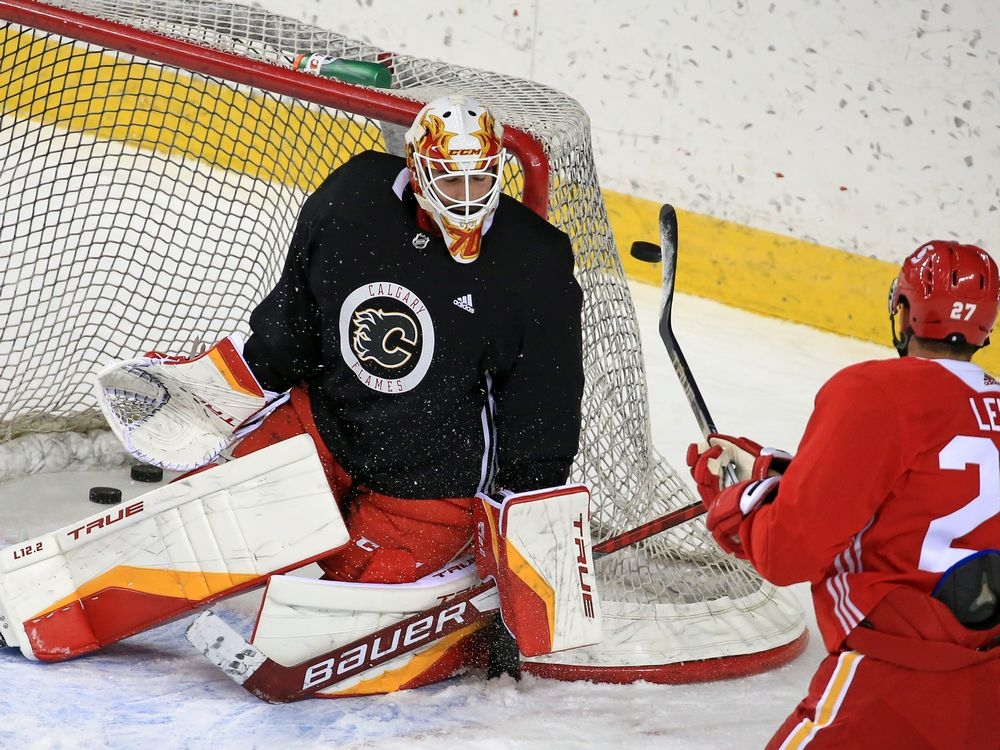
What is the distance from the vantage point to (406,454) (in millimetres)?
2082

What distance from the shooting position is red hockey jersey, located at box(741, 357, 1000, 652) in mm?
1385

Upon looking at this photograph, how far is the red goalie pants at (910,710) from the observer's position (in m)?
1.42

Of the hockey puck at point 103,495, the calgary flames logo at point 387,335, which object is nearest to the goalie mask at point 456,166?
the calgary flames logo at point 387,335

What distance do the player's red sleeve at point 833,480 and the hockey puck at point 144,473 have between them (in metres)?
1.73

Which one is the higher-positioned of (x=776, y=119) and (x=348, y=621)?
(x=776, y=119)

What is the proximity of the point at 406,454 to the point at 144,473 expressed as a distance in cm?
98

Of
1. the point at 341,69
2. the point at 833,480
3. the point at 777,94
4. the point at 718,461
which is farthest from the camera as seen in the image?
the point at 777,94

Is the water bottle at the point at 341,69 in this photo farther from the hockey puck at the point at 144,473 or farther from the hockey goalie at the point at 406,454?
the hockey puck at the point at 144,473

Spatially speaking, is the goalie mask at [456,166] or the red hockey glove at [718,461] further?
the goalie mask at [456,166]

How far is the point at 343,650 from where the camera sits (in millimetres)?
1997

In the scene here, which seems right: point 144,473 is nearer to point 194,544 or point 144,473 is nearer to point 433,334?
point 194,544

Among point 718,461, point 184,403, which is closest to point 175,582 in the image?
point 184,403

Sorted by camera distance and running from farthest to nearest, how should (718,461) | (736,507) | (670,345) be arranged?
1. (670,345)
2. (718,461)
3. (736,507)

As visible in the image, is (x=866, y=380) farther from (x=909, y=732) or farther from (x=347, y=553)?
(x=347, y=553)
